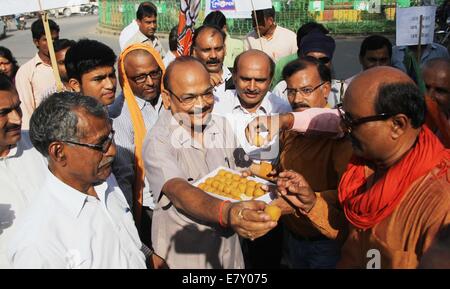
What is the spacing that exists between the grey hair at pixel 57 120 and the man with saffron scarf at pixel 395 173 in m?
1.24

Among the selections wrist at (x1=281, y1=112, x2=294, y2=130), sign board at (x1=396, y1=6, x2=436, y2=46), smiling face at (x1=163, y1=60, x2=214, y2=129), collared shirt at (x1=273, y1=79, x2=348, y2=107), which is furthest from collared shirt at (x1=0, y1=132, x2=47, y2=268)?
sign board at (x1=396, y1=6, x2=436, y2=46)

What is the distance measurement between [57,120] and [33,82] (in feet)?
11.2

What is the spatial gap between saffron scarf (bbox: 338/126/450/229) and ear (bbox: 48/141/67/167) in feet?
4.48

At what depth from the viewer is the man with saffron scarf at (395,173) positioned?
1828 mm

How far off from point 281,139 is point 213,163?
0.58 m

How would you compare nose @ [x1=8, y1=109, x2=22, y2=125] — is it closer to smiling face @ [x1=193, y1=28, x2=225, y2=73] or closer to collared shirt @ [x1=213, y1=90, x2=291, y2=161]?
collared shirt @ [x1=213, y1=90, x2=291, y2=161]

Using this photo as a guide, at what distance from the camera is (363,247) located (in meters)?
2.12

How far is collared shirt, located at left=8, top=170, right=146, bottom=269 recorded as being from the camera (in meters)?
1.79

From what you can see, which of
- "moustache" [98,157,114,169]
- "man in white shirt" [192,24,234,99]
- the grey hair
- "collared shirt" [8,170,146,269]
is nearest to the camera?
"collared shirt" [8,170,146,269]

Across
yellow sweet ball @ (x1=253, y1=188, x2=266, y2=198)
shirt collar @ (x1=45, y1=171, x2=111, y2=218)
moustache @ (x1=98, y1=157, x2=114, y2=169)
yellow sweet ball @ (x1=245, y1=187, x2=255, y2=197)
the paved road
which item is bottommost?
the paved road

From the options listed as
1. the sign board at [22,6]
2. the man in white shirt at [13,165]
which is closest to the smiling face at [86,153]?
the man in white shirt at [13,165]

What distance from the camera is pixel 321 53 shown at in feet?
14.8

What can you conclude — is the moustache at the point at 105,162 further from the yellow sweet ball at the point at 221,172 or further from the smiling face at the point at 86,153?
the yellow sweet ball at the point at 221,172

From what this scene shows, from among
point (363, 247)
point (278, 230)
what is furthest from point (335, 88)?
point (363, 247)
